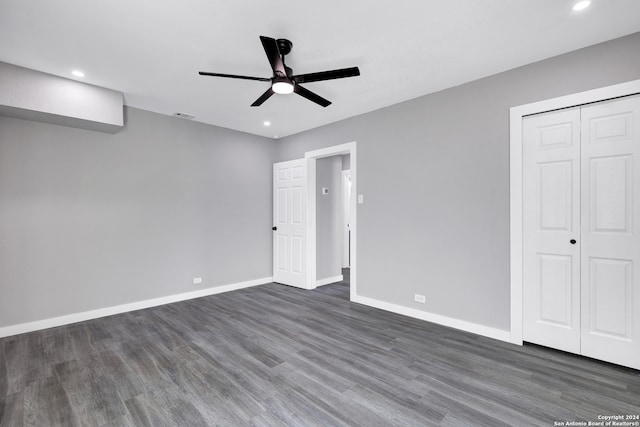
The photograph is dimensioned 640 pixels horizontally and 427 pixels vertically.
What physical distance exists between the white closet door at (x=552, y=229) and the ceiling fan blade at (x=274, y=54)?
2491 mm

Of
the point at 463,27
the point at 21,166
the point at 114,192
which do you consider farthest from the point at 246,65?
the point at 21,166

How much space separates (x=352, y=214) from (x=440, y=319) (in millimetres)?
1846

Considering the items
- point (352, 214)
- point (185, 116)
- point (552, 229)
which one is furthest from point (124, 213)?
point (552, 229)

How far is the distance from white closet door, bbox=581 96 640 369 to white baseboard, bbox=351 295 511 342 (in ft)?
2.24

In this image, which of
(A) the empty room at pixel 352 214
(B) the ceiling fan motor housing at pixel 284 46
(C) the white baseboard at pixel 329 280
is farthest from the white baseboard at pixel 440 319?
(B) the ceiling fan motor housing at pixel 284 46

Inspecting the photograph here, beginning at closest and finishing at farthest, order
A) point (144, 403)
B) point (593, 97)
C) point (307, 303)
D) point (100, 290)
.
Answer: point (144, 403), point (593, 97), point (100, 290), point (307, 303)

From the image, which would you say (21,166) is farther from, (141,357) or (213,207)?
(141,357)

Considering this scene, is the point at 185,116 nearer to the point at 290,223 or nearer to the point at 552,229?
the point at 290,223

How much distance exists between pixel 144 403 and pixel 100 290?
2.38 metres

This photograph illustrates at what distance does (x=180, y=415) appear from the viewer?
190 centimetres

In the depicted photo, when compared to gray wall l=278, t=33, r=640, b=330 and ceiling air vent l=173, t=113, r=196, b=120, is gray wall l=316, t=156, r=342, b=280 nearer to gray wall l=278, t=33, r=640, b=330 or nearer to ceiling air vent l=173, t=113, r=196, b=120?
gray wall l=278, t=33, r=640, b=330

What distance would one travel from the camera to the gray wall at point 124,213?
3.26 meters

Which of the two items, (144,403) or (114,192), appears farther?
(114,192)

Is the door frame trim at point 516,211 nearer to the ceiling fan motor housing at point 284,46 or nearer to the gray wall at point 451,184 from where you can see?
the gray wall at point 451,184
